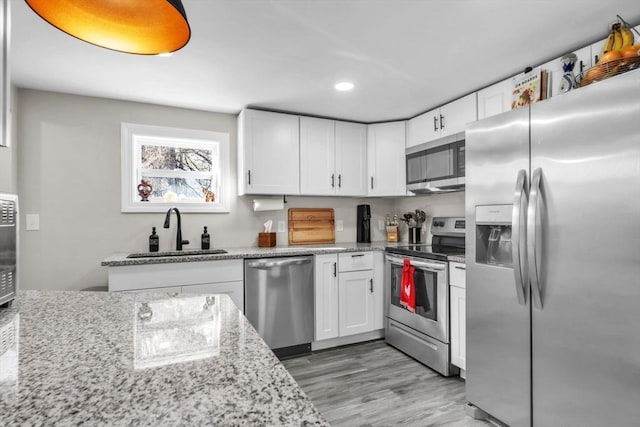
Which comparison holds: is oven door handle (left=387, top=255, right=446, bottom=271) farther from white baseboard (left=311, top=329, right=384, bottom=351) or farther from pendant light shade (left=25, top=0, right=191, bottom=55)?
pendant light shade (left=25, top=0, right=191, bottom=55)

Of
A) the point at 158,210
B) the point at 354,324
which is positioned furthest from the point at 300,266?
the point at 158,210

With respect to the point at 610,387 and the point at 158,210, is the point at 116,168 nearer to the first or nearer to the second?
the point at 158,210

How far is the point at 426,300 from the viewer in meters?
2.78

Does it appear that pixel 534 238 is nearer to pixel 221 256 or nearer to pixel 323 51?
pixel 323 51

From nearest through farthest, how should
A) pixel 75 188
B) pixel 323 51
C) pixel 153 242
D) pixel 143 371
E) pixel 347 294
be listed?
pixel 143 371
pixel 323 51
pixel 75 188
pixel 153 242
pixel 347 294

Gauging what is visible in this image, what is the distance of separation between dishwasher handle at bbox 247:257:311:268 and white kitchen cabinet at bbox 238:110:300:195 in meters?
0.70

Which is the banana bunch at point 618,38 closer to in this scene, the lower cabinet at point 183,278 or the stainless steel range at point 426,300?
the stainless steel range at point 426,300

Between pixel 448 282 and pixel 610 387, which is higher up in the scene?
pixel 448 282

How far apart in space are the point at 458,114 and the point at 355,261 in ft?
5.21

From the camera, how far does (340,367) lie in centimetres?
280

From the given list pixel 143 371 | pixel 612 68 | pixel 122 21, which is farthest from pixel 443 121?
pixel 143 371

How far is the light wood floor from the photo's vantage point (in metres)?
2.10

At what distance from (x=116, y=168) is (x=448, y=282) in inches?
115

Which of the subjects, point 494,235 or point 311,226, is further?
point 311,226
